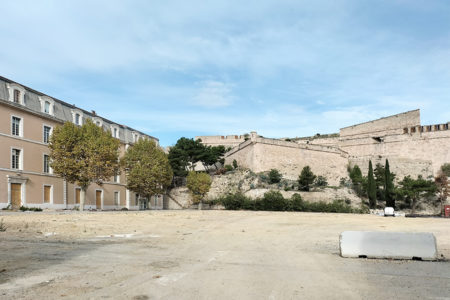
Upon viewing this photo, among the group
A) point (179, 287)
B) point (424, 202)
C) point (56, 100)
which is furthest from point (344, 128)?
point (179, 287)

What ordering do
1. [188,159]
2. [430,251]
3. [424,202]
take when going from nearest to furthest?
[430,251] → [424,202] → [188,159]

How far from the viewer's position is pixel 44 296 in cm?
575

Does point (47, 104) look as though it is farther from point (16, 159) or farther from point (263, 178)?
point (263, 178)

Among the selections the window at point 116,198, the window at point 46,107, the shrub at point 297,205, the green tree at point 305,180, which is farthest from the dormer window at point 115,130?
the green tree at point 305,180

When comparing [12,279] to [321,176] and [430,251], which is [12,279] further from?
[321,176]

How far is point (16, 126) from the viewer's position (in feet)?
105

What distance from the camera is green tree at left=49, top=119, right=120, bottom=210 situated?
103 feet

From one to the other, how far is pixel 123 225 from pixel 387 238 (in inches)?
508

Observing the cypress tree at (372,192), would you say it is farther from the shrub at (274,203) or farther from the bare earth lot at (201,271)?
the bare earth lot at (201,271)

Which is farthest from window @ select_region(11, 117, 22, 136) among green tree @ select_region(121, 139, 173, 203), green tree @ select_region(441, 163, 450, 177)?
green tree @ select_region(441, 163, 450, 177)

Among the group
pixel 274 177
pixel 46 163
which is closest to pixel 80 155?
pixel 46 163

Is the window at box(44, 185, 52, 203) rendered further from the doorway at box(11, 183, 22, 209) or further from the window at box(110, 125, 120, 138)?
the window at box(110, 125, 120, 138)

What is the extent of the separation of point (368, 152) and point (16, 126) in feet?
162

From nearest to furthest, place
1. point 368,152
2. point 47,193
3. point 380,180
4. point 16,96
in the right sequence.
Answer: point 16,96 → point 47,193 → point 380,180 → point 368,152
